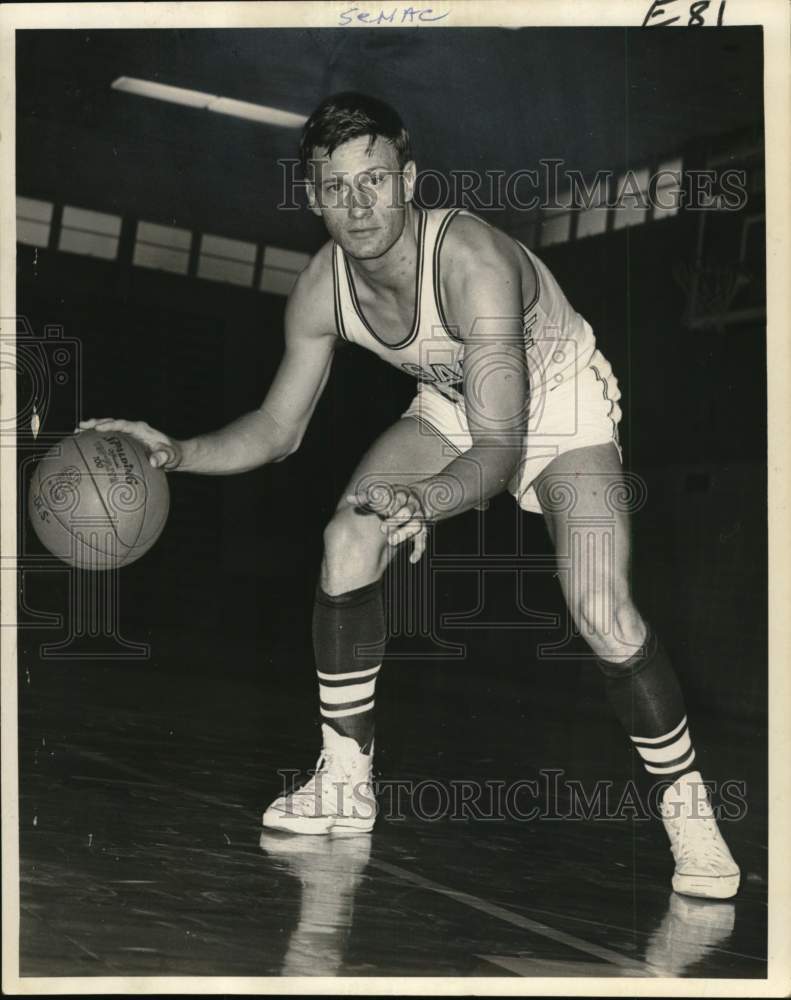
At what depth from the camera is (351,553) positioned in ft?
9.37

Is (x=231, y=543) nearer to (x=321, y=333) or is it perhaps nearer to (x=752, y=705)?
(x=752, y=705)

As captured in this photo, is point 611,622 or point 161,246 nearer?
point 611,622

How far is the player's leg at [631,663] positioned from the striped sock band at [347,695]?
1.94 feet

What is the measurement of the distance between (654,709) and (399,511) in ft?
3.05

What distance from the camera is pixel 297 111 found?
23.6 feet

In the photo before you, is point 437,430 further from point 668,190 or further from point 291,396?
point 668,190

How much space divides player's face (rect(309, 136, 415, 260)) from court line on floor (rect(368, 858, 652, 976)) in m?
1.48

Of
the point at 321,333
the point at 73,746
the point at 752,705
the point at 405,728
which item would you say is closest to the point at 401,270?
the point at 321,333

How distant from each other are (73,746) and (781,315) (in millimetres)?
2727

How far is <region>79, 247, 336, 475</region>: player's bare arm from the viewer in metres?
2.94

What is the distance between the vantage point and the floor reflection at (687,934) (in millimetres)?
2170

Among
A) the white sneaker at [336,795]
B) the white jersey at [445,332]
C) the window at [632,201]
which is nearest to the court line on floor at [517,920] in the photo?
the white sneaker at [336,795]
